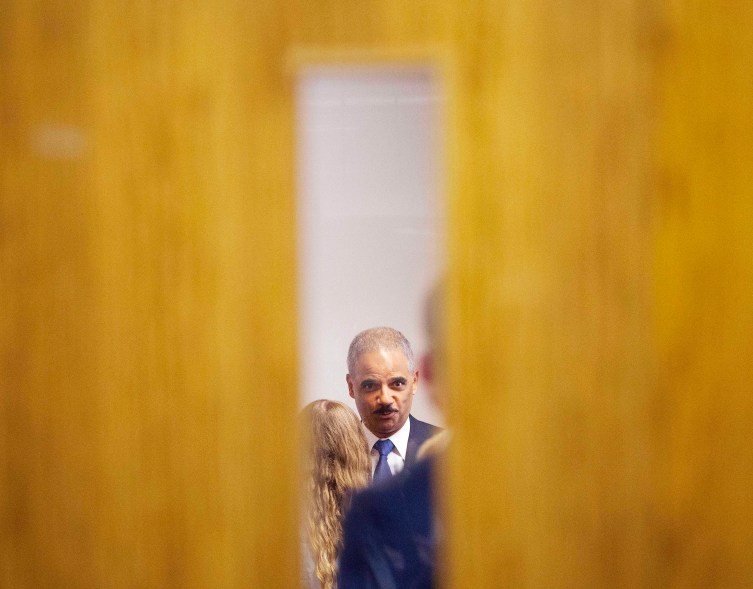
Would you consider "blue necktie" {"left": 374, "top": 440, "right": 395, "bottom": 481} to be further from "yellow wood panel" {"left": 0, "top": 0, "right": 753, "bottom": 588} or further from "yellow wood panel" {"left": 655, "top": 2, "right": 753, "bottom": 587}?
"yellow wood panel" {"left": 655, "top": 2, "right": 753, "bottom": 587}

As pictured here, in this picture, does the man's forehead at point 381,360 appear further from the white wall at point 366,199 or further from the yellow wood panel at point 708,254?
the yellow wood panel at point 708,254

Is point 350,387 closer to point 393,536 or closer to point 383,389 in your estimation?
point 383,389

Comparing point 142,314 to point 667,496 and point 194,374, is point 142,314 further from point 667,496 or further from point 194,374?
point 667,496

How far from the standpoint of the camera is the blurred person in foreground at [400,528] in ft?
3.11

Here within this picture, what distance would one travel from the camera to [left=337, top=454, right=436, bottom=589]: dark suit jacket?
3.13ft

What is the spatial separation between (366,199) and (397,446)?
0.98 ft

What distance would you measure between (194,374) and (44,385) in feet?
0.59

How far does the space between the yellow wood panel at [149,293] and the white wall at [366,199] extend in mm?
29

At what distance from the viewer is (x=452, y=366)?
36.5 inches

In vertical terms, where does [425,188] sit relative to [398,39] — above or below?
below

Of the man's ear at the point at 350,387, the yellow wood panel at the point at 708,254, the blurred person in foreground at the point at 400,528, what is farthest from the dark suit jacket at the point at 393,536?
the yellow wood panel at the point at 708,254

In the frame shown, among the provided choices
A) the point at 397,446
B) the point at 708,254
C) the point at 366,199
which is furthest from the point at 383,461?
the point at 708,254

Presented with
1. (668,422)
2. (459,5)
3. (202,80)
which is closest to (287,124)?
(202,80)

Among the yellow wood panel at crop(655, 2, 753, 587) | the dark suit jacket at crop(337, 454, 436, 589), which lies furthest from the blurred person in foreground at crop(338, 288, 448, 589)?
the yellow wood panel at crop(655, 2, 753, 587)
